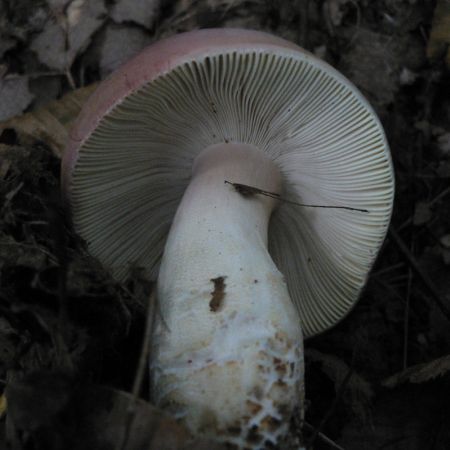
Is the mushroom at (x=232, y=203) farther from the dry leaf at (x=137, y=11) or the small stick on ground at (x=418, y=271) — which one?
the dry leaf at (x=137, y=11)

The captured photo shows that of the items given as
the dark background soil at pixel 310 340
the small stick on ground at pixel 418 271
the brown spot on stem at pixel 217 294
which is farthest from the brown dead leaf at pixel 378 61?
the brown spot on stem at pixel 217 294

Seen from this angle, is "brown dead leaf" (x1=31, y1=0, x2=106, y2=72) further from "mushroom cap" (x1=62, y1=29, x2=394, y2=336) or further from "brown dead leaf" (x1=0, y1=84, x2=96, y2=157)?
"mushroom cap" (x1=62, y1=29, x2=394, y2=336)

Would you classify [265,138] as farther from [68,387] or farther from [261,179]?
[68,387]

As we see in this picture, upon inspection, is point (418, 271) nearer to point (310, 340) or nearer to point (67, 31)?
point (310, 340)

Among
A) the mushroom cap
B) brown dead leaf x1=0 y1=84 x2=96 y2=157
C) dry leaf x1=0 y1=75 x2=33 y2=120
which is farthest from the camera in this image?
dry leaf x1=0 y1=75 x2=33 y2=120

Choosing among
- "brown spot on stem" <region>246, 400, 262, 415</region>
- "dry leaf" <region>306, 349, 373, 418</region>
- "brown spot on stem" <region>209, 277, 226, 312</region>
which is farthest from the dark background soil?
"brown spot on stem" <region>209, 277, 226, 312</region>

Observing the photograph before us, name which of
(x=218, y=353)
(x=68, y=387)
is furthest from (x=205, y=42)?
(x=68, y=387)
